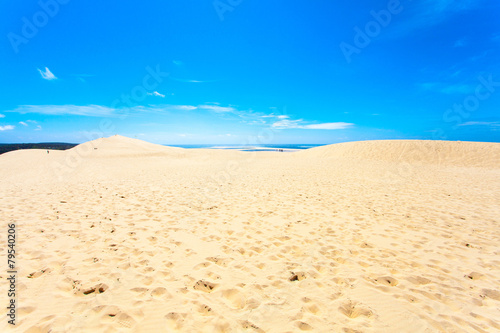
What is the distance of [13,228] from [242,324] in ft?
22.2

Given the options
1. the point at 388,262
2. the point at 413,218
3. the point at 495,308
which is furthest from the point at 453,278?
the point at 413,218

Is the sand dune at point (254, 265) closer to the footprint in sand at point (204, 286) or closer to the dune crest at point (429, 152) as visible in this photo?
the footprint in sand at point (204, 286)

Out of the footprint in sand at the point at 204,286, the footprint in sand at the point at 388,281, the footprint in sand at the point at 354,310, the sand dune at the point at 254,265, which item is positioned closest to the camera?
the sand dune at the point at 254,265

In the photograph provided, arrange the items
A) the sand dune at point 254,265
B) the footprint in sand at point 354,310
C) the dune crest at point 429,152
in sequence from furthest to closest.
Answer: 1. the dune crest at point 429,152
2. the footprint in sand at point 354,310
3. the sand dune at point 254,265

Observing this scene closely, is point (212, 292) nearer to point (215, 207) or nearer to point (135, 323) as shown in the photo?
point (135, 323)

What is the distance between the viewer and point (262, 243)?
497 centimetres

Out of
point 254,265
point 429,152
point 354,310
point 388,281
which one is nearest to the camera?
point 354,310

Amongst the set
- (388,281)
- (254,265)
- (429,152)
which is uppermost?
(429,152)

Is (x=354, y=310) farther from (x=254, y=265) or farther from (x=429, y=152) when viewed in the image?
(x=429, y=152)

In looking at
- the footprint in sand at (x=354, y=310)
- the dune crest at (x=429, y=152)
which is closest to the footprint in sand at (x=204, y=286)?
the footprint in sand at (x=354, y=310)

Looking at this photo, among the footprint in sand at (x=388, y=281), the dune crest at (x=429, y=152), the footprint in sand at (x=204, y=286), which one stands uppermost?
the dune crest at (x=429, y=152)

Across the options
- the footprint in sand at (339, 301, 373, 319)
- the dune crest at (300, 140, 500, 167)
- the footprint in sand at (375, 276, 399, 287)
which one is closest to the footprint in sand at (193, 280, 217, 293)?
the footprint in sand at (339, 301, 373, 319)

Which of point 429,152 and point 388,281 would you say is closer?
point 388,281

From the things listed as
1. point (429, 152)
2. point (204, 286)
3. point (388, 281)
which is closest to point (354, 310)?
point (388, 281)
